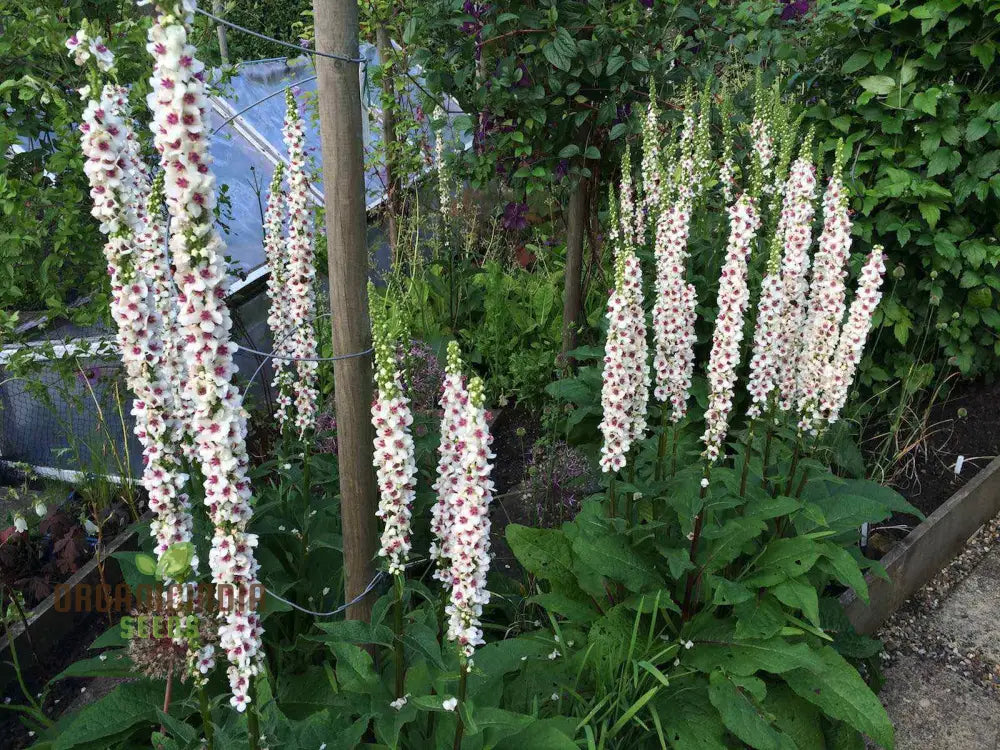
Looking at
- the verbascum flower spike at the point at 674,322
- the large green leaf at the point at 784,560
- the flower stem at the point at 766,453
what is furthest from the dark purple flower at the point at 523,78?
the large green leaf at the point at 784,560

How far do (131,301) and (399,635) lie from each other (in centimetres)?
111

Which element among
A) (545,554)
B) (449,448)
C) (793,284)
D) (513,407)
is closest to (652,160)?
(793,284)

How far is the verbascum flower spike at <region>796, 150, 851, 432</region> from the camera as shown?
2.74 m

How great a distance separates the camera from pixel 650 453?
3219 millimetres

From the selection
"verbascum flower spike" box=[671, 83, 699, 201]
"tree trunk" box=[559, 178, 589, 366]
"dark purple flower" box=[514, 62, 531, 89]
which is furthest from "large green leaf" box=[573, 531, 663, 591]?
"dark purple flower" box=[514, 62, 531, 89]

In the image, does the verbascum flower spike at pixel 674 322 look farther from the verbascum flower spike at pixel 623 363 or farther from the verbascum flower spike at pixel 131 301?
the verbascum flower spike at pixel 131 301

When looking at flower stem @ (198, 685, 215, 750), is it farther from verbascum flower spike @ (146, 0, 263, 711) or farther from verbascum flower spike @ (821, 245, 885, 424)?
verbascum flower spike @ (821, 245, 885, 424)

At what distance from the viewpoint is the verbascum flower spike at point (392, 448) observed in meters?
1.95

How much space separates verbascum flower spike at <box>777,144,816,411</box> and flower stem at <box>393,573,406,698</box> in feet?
5.28

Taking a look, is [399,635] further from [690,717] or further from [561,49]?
[561,49]

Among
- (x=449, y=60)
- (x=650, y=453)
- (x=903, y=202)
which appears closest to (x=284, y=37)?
(x=449, y=60)

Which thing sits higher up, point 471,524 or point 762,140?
point 762,140

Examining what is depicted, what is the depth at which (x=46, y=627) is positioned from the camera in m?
3.25

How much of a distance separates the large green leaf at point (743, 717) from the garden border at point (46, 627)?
214cm
